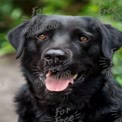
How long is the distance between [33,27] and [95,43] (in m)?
0.69

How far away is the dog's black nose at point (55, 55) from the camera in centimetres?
602

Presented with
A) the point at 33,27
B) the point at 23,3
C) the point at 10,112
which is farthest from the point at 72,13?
the point at 33,27

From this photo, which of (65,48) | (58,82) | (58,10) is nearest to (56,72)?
(58,82)

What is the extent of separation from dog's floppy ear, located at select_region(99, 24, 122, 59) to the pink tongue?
0.47 metres

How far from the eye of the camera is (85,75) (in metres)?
6.38

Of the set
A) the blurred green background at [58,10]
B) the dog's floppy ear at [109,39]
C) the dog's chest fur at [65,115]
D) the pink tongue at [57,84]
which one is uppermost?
the dog's floppy ear at [109,39]

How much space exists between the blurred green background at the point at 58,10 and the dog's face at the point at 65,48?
1193mm

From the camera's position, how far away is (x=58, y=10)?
1084cm

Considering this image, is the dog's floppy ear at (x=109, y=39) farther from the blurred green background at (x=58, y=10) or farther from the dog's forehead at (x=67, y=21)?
the blurred green background at (x=58, y=10)

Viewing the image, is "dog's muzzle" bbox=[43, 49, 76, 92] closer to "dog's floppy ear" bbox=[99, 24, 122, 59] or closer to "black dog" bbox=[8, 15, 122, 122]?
"black dog" bbox=[8, 15, 122, 122]

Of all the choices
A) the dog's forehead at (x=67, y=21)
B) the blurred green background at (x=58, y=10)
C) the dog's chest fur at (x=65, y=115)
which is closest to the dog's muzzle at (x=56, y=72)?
the dog's chest fur at (x=65, y=115)

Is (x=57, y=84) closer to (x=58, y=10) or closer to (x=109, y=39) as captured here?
(x=109, y=39)

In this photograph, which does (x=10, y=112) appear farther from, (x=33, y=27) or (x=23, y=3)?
(x=23, y=3)

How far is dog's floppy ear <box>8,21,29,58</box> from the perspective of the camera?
254 inches
